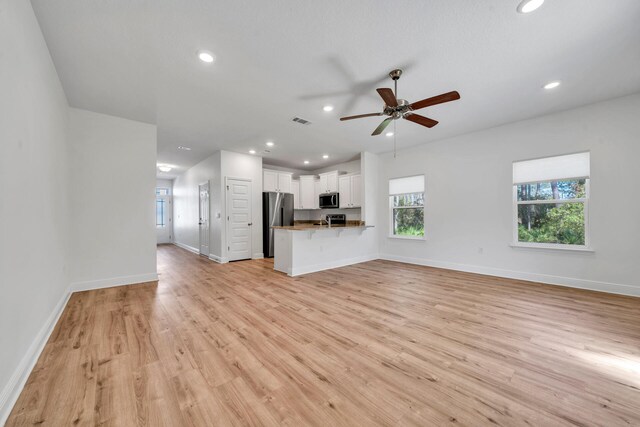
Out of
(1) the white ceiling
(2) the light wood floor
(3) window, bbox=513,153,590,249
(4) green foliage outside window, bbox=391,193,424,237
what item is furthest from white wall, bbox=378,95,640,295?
(2) the light wood floor

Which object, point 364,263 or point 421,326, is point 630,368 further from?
point 364,263

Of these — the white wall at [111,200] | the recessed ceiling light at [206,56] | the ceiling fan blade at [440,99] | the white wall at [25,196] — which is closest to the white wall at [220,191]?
the white wall at [111,200]

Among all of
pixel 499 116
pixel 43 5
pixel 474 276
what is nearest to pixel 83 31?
pixel 43 5

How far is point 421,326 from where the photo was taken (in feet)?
8.18

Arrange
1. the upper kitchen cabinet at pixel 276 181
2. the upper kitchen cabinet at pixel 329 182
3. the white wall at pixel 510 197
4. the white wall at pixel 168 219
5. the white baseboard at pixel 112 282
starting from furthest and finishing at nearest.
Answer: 1. the white wall at pixel 168 219
2. the upper kitchen cabinet at pixel 329 182
3. the upper kitchen cabinet at pixel 276 181
4. the white baseboard at pixel 112 282
5. the white wall at pixel 510 197

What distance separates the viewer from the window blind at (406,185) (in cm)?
566

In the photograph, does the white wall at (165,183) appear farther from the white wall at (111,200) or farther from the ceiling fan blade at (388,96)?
the ceiling fan blade at (388,96)

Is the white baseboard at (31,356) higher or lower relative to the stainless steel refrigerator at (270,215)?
lower

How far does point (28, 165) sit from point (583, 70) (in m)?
5.62

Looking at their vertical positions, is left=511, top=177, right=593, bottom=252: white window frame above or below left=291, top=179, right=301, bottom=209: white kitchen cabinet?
below

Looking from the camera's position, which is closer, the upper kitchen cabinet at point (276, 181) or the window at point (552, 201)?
the window at point (552, 201)

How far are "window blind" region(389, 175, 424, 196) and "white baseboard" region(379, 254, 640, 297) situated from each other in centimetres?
168

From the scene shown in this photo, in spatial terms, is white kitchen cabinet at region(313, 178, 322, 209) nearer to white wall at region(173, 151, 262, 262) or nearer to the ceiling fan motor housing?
white wall at region(173, 151, 262, 262)

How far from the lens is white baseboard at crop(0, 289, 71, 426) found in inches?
54.1
